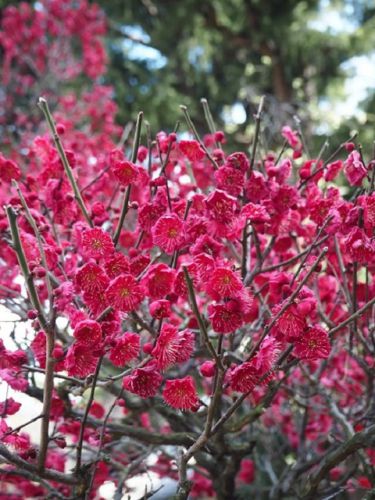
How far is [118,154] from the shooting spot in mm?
1884

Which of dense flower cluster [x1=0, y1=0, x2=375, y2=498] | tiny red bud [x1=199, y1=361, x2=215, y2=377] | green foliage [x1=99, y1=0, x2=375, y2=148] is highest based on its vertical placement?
green foliage [x1=99, y1=0, x2=375, y2=148]

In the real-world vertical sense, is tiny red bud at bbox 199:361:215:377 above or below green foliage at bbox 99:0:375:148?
below

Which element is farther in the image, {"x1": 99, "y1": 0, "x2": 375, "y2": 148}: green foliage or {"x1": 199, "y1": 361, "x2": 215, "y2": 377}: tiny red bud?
{"x1": 99, "y1": 0, "x2": 375, "y2": 148}: green foliage

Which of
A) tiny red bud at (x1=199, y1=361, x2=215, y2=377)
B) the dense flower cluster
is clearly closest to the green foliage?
the dense flower cluster

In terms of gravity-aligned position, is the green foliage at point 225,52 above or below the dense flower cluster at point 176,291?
above

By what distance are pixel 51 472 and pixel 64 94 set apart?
5844mm

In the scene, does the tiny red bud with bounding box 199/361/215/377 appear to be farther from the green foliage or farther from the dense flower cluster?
the green foliage

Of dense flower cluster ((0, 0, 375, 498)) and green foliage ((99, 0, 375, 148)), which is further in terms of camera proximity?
green foliage ((99, 0, 375, 148))

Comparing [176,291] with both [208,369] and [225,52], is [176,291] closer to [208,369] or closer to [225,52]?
[208,369]

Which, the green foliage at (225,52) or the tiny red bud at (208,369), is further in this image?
the green foliage at (225,52)

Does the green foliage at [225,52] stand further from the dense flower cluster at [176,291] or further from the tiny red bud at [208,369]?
the tiny red bud at [208,369]

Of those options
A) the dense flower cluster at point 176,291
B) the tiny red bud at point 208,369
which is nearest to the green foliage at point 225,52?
the dense flower cluster at point 176,291

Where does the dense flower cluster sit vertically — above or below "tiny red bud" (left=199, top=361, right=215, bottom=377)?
above

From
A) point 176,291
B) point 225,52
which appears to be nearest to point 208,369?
point 176,291
